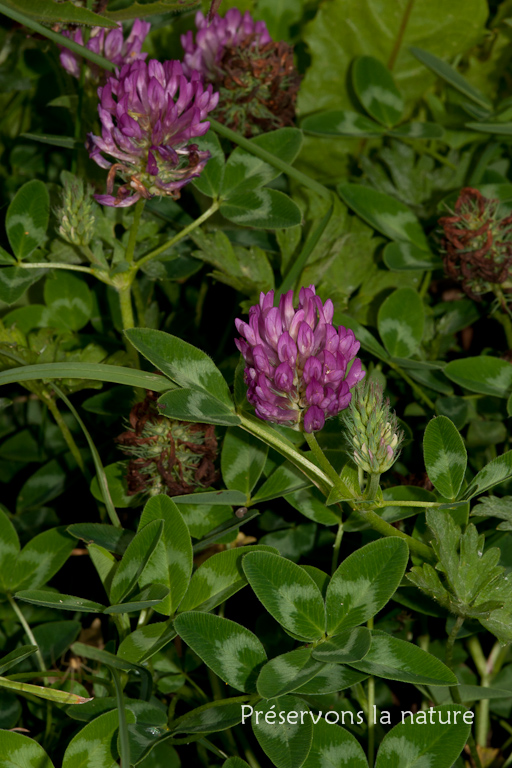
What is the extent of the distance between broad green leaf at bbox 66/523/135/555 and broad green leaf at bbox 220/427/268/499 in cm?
19

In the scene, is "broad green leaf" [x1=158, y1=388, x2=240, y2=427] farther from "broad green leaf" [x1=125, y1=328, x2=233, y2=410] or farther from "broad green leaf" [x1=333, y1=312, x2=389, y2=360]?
"broad green leaf" [x1=333, y1=312, x2=389, y2=360]

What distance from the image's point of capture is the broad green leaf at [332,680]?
0.96 meters

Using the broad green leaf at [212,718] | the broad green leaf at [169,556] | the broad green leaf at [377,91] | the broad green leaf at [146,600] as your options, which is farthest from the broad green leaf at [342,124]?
the broad green leaf at [212,718]

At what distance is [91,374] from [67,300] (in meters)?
0.47

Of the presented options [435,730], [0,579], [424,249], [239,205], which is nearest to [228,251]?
[239,205]

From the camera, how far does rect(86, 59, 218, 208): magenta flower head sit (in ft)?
3.75

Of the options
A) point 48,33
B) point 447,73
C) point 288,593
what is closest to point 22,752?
point 288,593

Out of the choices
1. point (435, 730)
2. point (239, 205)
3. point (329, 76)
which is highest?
point (329, 76)

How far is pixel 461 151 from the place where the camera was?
183 centimetres

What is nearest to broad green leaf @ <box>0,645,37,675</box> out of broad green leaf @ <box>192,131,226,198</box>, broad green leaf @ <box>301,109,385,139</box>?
broad green leaf @ <box>192,131,226,198</box>

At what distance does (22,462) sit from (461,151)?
50.9 inches

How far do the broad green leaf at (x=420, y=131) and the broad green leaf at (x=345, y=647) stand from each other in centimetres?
115

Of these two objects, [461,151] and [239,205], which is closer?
[239,205]

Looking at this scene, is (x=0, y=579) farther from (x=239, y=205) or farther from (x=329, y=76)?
(x=329, y=76)
